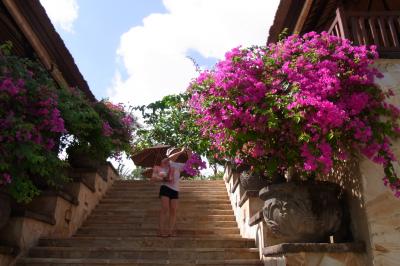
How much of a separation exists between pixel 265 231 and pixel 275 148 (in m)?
1.10

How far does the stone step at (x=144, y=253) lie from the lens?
4.34 m

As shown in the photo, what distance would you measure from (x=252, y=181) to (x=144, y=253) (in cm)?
185

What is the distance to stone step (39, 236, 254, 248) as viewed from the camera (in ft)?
15.5

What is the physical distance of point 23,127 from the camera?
3707 millimetres

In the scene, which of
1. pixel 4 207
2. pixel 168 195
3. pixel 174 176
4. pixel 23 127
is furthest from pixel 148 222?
pixel 23 127

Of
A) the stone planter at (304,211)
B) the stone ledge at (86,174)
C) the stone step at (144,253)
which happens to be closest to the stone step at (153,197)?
the stone ledge at (86,174)

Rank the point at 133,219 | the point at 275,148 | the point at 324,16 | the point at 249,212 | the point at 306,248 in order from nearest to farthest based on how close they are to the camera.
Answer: the point at 306,248, the point at 275,148, the point at 249,212, the point at 324,16, the point at 133,219

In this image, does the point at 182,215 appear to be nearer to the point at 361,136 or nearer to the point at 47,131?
the point at 47,131

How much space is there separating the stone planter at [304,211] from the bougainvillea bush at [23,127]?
2.38 m

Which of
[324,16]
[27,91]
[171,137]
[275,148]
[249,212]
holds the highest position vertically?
[171,137]

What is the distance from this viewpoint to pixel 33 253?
446 centimetres

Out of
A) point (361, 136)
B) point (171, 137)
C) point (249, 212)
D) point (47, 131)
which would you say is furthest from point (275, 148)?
point (171, 137)

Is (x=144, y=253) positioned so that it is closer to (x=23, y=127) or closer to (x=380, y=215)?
(x=23, y=127)

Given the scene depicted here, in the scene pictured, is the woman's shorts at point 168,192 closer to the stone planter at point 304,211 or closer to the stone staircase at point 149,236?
the stone staircase at point 149,236
